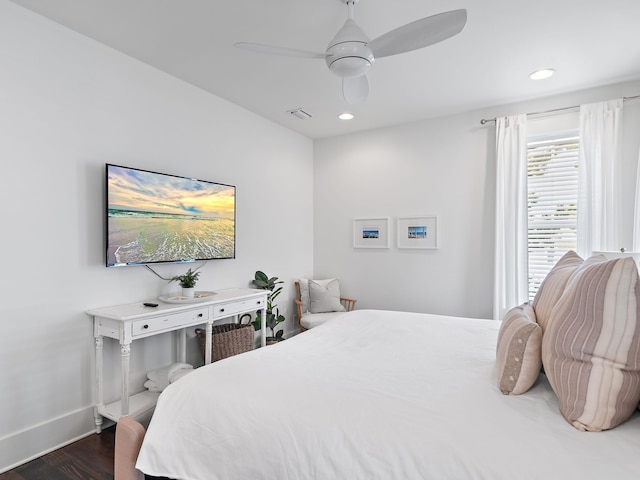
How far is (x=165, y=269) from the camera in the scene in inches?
118

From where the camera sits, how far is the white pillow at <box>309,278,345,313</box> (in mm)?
4172

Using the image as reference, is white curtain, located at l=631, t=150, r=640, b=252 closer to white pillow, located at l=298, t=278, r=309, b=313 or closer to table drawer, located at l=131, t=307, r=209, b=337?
white pillow, located at l=298, t=278, r=309, b=313

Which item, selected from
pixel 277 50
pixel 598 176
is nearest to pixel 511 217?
pixel 598 176

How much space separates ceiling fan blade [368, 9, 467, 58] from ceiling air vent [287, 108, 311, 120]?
75.8 inches

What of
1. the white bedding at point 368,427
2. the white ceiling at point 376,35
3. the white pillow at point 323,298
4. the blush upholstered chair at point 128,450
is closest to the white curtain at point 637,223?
the white ceiling at point 376,35

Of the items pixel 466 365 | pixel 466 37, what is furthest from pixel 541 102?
pixel 466 365

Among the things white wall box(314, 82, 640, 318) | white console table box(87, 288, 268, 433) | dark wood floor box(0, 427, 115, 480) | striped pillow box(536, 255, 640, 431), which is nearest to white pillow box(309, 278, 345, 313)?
white wall box(314, 82, 640, 318)

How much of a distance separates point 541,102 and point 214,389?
12.7 feet

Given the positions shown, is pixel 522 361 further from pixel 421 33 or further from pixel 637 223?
pixel 637 223

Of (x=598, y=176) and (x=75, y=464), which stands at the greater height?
(x=598, y=176)

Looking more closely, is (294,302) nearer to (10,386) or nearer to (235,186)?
(235,186)

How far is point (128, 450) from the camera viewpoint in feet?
4.95

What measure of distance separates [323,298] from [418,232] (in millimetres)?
1356

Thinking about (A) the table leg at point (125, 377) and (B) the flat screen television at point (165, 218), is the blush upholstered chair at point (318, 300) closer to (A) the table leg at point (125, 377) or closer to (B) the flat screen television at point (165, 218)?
(B) the flat screen television at point (165, 218)
